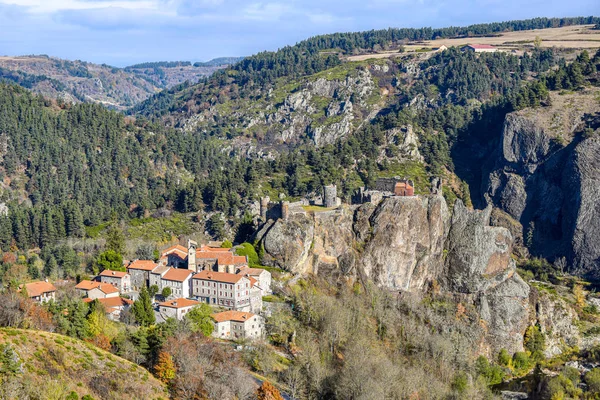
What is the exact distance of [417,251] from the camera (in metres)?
102

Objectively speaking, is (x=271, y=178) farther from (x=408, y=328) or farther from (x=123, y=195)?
(x=408, y=328)

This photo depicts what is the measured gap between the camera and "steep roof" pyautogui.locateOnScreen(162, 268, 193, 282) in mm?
77250

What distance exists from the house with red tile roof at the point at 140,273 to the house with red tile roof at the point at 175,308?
297 inches

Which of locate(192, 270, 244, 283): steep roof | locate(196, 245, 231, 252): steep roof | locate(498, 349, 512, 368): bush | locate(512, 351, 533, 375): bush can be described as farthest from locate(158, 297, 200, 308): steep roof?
locate(512, 351, 533, 375): bush

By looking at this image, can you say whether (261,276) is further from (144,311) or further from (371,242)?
(371,242)

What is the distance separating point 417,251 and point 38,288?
53.8m

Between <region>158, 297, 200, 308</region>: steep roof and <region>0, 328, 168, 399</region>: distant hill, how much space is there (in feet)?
51.3

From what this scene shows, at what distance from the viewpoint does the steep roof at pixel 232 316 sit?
71.4 m

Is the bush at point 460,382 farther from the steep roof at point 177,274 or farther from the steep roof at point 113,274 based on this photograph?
the steep roof at point 113,274

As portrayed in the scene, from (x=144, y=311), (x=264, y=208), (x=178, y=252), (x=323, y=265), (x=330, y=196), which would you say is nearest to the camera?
(x=144, y=311)

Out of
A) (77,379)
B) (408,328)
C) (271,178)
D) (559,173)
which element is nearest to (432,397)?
(408,328)

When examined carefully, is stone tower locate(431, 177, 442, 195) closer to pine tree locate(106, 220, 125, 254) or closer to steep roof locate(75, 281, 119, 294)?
pine tree locate(106, 220, 125, 254)

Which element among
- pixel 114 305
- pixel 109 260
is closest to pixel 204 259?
pixel 114 305

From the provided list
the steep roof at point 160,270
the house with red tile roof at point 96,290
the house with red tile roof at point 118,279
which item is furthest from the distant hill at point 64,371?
the house with red tile roof at point 118,279
